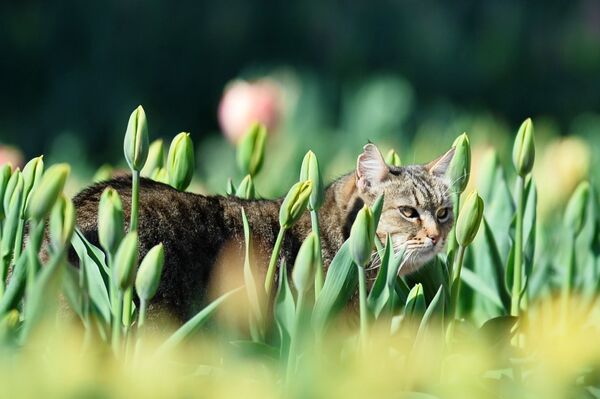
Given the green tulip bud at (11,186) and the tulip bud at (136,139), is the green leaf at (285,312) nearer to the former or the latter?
the tulip bud at (136,139)

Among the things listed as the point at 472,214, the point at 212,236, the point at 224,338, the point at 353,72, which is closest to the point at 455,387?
the point at 472,214

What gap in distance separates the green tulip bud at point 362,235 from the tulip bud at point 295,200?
136 mm

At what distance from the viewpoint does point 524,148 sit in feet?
7.04

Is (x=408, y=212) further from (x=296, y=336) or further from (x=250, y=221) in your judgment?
(x=296, y=336)

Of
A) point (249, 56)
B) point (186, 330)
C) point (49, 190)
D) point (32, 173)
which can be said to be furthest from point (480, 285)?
point (249, 56)

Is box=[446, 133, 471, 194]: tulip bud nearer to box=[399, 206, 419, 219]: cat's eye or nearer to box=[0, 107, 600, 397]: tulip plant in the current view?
box=[0, 107, 600, 397]: tulip plant

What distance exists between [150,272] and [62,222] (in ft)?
0.47

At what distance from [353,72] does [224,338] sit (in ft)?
12.7

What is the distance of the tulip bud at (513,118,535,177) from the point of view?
2143 millimetres

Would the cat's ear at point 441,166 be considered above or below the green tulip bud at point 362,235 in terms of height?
above

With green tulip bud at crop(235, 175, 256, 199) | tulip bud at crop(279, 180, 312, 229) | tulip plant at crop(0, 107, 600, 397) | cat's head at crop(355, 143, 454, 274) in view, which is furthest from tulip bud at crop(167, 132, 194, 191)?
cat's head at crop(355, 143, 454, 274)

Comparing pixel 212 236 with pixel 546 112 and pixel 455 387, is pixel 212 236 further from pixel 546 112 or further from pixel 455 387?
pixel 546 112

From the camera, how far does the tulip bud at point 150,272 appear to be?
1711 mm

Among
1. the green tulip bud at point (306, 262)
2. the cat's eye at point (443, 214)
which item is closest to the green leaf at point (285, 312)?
the green tulip bud at point (306, 262)
